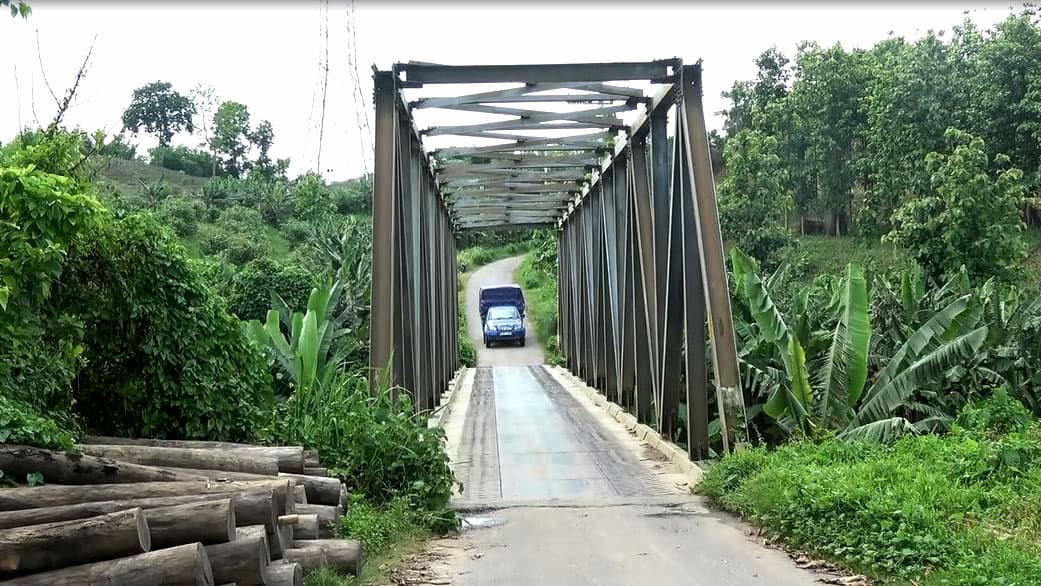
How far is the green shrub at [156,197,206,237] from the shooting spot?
38250 mm

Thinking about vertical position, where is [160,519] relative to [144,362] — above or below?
below

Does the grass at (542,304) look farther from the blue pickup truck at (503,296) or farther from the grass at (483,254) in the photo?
the grass at (483,254)

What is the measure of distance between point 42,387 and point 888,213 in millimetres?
30588

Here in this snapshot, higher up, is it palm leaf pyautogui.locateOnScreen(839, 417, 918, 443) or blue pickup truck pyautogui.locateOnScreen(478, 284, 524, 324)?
blue pickup truck pyautogui.locateOnScreen(478, 284, 524, 324)

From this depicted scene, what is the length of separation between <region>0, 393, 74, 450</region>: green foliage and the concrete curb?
548 cm

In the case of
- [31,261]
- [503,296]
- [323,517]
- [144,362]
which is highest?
[503,296]

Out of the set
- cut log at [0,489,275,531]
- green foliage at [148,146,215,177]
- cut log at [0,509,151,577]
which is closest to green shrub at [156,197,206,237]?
green foliage at [148,146,215,177]

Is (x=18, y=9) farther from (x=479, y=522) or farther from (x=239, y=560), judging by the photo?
(x=479, y=522)

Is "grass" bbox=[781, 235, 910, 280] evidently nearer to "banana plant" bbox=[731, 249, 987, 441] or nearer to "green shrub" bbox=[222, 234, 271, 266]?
"green shrub" bbox=[222, 234, 271, 266]

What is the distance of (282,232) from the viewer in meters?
44.9

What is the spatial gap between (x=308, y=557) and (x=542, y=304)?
140 ft

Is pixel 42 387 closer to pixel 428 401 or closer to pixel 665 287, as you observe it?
pixel 665 287

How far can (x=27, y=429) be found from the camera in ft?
15.6

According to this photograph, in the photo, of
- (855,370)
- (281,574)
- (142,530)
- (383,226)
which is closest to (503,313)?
(383,226)
